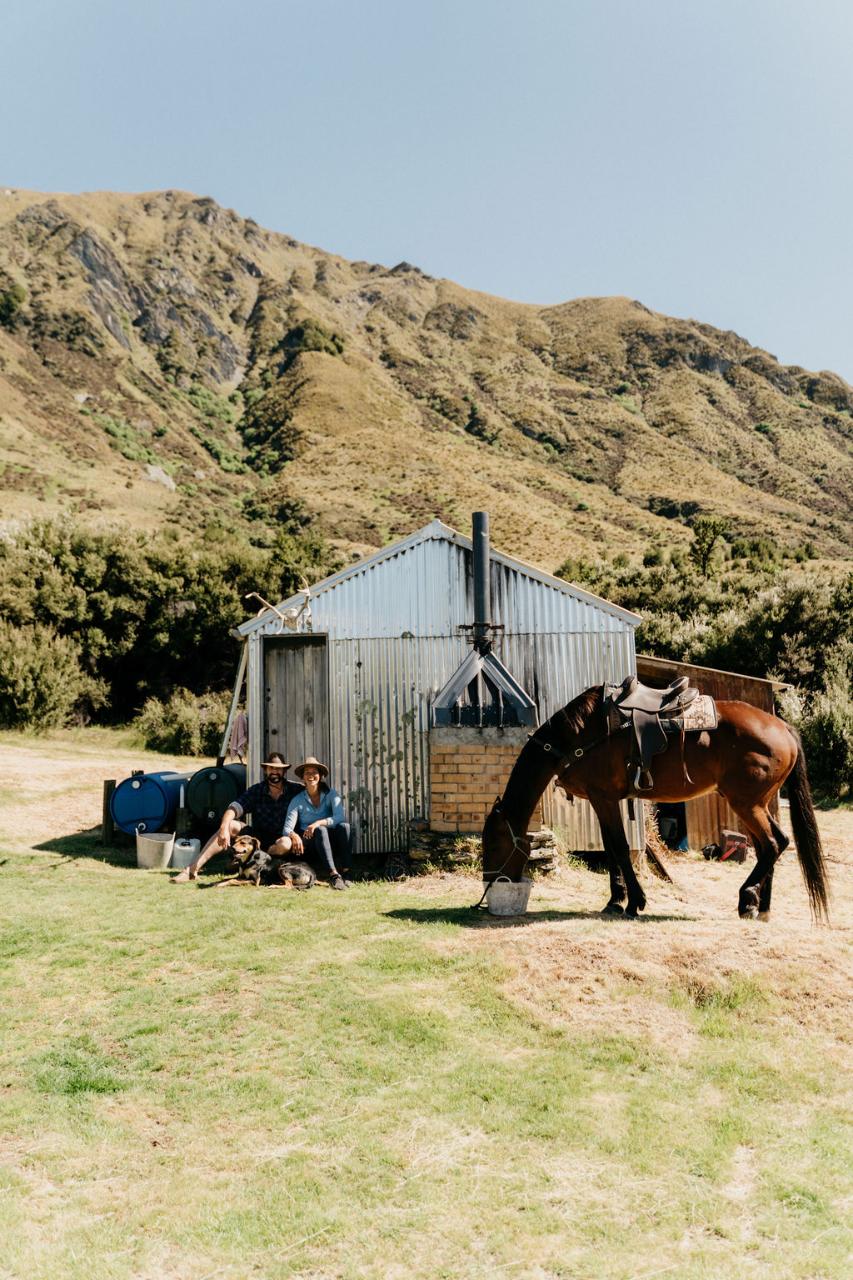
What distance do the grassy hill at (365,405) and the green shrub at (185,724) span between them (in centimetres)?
2540

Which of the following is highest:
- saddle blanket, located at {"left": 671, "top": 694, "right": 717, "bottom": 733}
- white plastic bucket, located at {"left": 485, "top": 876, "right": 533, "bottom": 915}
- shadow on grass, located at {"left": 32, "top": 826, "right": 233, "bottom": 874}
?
saddle blanket, located at {"left": 671, "top": 694, "right": 717, "bottom": 733}

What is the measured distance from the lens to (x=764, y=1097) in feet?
13.9

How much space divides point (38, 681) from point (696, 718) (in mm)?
22772

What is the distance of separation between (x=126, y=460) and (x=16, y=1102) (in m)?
70.5

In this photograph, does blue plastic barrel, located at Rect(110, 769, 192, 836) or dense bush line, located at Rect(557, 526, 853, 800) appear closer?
blue plastic barrel, located at Rect(110, 769, 192, 836)

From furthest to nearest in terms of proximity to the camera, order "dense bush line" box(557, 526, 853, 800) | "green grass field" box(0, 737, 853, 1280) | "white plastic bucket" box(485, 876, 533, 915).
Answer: "dense bush line" box(557, 526, 853, 800), "white plastic bucket" box(485, 876, 533, 915), "green grass field" box(0, 737, 853, 1280)

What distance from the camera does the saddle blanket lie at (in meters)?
7.37

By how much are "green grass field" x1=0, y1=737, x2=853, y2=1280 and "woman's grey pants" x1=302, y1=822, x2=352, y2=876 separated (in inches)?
79.5

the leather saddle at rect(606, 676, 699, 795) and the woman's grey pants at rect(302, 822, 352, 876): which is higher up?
the leather saddle at rect(606, 676, 699, 795)

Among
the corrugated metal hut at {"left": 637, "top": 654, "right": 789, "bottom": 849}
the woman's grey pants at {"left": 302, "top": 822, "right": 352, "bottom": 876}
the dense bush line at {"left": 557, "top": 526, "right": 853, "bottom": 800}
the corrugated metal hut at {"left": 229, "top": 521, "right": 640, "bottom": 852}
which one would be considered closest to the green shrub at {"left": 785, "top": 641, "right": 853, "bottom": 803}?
the dense bush line at {"left": 557, "top": 526, "right": 853, "bottom": 800}

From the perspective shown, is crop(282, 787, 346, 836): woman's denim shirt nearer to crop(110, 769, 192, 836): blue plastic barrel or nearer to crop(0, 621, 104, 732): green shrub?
crop(110, 769, 192, 836): blue plastic barrel

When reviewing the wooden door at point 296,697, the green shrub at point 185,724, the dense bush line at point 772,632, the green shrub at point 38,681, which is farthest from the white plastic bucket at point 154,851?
the green shrub at point 38,681

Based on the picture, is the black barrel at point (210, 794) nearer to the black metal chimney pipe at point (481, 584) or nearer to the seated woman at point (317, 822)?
the seated woman at point (317, 822)

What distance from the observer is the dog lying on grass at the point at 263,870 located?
8695 mm
